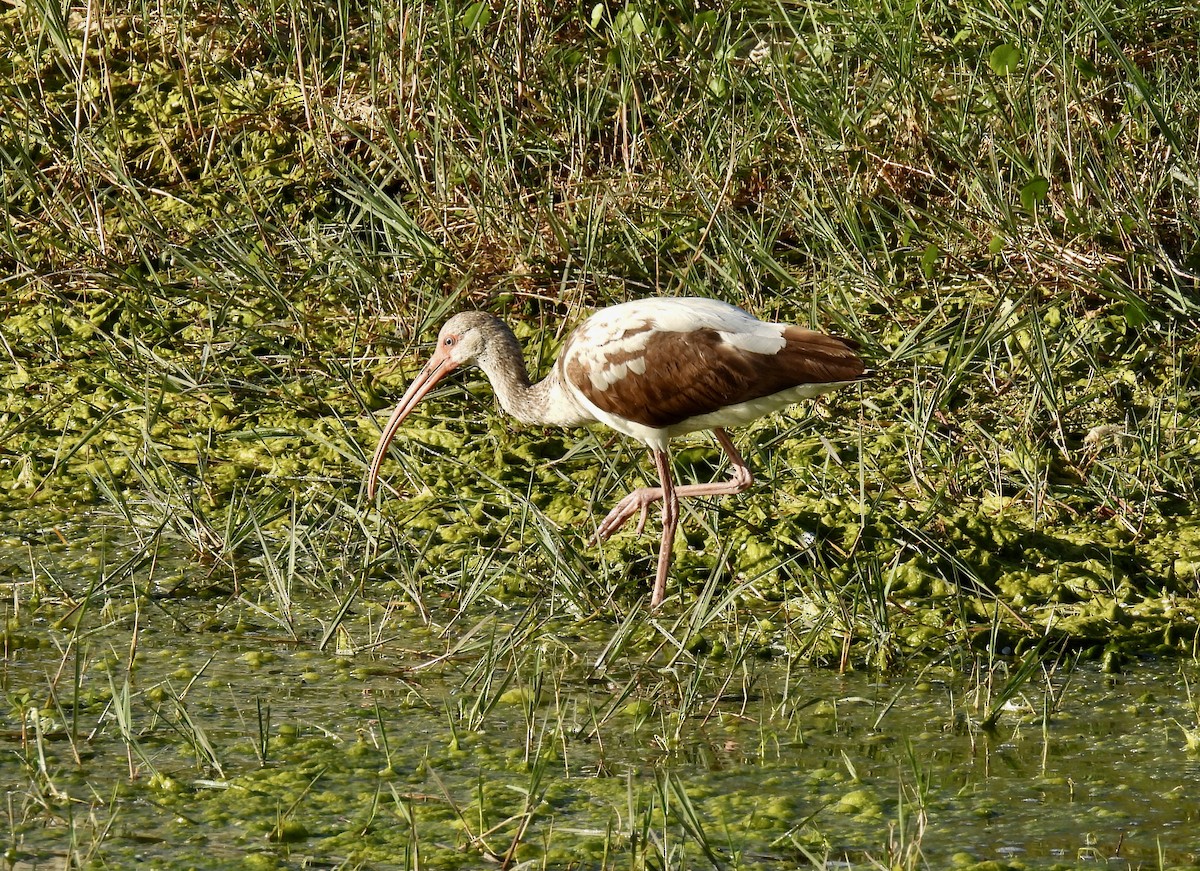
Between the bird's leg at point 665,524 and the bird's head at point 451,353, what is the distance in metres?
0.80

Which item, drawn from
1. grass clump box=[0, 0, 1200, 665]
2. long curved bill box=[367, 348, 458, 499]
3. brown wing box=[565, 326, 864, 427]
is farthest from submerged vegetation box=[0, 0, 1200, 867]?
brown wing box=[565, 326, 864, 427]

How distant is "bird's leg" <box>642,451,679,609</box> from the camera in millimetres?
5113

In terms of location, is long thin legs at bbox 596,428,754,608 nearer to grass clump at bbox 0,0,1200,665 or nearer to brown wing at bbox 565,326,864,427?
grass clump at bbox 0,0,1200,665

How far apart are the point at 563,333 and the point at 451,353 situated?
0.94 m

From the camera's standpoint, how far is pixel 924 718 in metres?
4.25

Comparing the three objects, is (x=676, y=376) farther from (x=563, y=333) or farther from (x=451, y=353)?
(x=563, y=333)

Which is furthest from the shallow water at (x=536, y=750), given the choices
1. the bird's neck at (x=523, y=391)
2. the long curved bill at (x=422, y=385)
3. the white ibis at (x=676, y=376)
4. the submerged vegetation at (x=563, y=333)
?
the long curved bill at (x=422, y=385)

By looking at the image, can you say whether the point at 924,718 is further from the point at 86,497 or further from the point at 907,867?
the point at 86,497

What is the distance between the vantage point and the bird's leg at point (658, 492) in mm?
5480

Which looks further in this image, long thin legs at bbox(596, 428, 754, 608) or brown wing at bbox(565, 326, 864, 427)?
long thin legs at bbox(596, 428, 754, 608)

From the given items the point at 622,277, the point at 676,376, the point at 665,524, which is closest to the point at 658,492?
the point at 665,524

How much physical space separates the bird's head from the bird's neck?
0.04 m

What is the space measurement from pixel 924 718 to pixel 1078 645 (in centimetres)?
71

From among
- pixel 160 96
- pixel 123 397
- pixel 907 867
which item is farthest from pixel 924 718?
pixel 160 96
